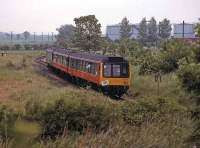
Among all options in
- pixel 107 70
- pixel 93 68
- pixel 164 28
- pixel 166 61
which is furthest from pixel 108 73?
pixel 164 28

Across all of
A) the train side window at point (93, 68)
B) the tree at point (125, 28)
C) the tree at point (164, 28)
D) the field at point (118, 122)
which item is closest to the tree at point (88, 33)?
the train side window at point (93, 68)

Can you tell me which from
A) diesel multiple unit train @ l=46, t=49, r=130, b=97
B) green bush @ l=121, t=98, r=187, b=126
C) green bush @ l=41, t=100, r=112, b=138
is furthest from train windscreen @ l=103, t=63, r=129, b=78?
green bush @ l=41, t=100, r=112, b=138

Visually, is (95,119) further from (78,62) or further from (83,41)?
(83,41)

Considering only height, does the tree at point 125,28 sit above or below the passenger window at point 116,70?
above

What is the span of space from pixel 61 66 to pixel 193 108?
3164 centimetres

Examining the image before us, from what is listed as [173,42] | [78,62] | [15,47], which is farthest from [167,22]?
[78,62]

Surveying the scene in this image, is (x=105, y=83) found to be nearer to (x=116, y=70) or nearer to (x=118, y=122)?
(x=116, y=70)

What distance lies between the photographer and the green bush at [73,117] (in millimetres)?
11094

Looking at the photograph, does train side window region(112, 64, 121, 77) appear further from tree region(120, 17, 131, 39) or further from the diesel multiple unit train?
tree region(120, 17, 131, 39)

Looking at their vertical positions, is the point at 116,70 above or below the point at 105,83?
above

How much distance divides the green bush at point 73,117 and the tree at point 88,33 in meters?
48.0

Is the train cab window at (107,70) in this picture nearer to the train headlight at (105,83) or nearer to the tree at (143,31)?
the train headlight at (105,83)

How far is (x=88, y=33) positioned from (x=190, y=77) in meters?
51.1

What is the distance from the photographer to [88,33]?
6000cm
